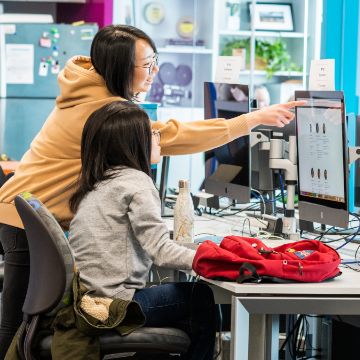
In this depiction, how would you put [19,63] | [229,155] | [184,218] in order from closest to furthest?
[184,218] → [229,155] → [19,63]

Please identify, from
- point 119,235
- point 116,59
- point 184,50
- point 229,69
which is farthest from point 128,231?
point 184,50

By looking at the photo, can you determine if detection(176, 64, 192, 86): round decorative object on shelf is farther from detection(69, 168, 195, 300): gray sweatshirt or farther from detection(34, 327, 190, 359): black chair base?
detection(34, 327, 190, 359): black chair base

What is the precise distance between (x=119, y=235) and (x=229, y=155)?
4.28 ft

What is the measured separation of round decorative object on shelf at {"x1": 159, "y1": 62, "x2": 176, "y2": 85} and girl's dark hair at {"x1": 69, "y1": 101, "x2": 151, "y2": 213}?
4.94 m

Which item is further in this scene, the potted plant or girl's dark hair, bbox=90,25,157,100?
the potted plant

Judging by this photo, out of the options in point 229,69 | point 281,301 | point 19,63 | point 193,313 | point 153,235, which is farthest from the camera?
point 19,63

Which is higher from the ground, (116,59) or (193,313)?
(116,59)

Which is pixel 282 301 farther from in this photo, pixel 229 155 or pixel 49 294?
pixel 229 155

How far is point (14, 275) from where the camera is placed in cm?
274

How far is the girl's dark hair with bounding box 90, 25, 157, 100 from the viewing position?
9.46 feet

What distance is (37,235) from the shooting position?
7.83ft

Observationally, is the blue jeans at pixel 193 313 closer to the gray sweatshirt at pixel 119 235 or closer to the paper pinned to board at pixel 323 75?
the gray sweatshirt at pixel 119 235

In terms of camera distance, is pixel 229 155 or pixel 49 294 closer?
pixel 49 294

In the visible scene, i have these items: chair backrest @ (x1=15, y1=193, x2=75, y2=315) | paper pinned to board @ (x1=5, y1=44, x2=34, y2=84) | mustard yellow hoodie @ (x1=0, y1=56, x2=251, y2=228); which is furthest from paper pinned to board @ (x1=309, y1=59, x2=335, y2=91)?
paper pinned to board @ (x1=5, y1=44, x2=34, y2=84)
